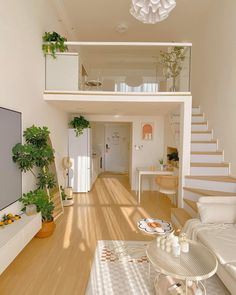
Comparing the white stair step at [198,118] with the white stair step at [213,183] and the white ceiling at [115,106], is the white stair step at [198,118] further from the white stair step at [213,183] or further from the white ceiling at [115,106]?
the white stair step at [213,183]

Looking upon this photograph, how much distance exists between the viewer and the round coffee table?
1777 mm

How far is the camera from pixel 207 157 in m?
4.57

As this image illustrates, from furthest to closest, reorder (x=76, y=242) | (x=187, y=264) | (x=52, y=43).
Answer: (x=52, y=43), (x=76, y=242), (x=187, y=264)

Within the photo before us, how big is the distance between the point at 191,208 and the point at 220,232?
1.16 m

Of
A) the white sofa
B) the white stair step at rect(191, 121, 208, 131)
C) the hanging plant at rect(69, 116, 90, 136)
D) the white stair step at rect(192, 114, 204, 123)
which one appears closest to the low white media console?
the white sofa

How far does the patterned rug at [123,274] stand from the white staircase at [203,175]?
3.50ft

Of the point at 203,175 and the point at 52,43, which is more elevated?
the point at 52,43

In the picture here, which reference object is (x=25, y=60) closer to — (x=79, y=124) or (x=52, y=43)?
(x=52, y=43)

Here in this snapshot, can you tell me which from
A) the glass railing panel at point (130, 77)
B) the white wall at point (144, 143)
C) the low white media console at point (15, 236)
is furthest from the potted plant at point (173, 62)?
the low white media console at point (15, 236)

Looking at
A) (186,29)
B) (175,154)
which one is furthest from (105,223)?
(186,29)

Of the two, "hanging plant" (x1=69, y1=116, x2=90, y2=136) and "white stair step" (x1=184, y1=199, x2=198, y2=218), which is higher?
"hanging plant" (x1=69, y1=116, x2=90, y2=136)

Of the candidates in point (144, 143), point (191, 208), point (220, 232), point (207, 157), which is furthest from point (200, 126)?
point (220, 232)

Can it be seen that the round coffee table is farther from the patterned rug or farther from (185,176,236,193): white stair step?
(185,176,236,193): white stair step

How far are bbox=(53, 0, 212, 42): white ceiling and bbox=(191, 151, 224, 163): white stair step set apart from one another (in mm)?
3622
